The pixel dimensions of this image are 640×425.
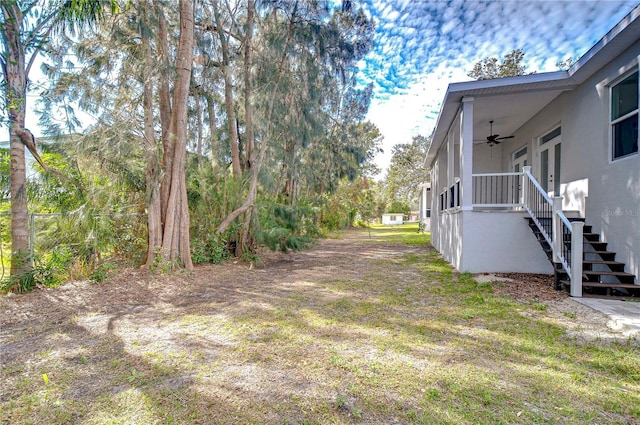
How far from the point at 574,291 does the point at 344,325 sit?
3705 millimetres

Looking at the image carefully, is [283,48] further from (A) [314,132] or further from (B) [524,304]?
(B) [524,304]

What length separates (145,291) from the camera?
17.3 ft

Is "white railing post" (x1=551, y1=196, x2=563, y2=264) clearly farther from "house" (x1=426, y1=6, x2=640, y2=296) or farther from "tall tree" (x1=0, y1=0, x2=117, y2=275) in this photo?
"tall tree" (x1=0, y1=0, x2=117, y2=275)

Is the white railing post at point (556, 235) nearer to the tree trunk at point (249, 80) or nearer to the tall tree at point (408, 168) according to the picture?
the tree trunk at point (249, 80)

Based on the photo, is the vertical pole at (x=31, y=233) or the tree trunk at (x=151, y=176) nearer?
the vertical pole at (x=31, y=233)

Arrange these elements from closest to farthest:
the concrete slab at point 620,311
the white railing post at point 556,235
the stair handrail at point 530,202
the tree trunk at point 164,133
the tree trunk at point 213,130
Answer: the concrete slab at point 620,311 < the white railing post at point 556,235 < the stair handrail at point 530,202 < the tree trunk at point 164,133 < the tree trunk at point 213,130

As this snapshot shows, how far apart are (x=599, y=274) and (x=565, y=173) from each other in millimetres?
2922

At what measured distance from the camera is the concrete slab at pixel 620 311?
3.34m

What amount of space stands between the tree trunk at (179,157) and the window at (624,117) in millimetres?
8090

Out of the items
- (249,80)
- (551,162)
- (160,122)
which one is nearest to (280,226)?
(160,122)

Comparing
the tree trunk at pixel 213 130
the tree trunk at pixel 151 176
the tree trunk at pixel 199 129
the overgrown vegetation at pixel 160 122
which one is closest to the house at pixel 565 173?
the overgrown vegetation at pixel 160 122

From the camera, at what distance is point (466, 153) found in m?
6.61

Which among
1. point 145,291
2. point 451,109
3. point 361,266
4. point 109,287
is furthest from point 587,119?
point 109,287

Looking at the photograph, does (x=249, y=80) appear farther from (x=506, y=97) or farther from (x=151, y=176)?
(x=506, y=97)
